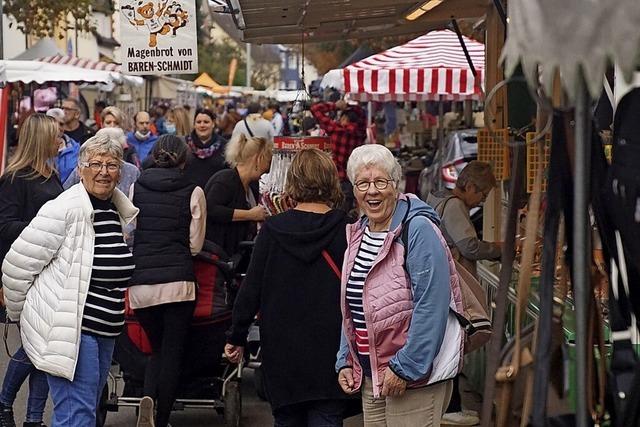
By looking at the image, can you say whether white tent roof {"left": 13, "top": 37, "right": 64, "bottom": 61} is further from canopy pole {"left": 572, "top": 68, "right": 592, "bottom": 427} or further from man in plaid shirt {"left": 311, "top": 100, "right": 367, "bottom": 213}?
canopy pole {"left": 572, "top": 68, "right": 592, "bottom": 427}

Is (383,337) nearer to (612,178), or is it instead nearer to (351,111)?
(612,178)

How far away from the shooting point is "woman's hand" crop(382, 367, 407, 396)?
5.10 metres

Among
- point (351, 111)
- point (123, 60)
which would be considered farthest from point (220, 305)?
point (351, 111)

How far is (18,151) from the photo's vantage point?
7992 mm

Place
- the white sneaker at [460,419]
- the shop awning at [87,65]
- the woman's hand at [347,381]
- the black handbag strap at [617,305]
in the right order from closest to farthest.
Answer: the black handbag strap at [617,305]
the woman's hand at [347,381]
the white sneaker at [460,419]
the shop awning at [87,65]

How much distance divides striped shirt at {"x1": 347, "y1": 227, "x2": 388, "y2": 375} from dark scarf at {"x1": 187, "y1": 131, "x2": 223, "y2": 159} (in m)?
5.95

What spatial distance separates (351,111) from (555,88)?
11.7 m

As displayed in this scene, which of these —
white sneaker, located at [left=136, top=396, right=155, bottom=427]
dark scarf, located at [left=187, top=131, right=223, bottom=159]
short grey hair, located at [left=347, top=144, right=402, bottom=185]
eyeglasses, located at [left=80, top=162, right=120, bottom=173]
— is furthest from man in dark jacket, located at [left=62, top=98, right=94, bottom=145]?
short grey hair, located at [left=347, top=144, right=402, bottom=185]

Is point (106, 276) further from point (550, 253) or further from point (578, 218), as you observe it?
point (578, 218)

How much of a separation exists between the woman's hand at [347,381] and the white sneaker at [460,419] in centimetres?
236

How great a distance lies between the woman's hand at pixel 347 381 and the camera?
539 cm

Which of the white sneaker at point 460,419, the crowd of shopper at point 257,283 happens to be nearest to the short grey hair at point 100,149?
the crowd of shopper at point 257,283

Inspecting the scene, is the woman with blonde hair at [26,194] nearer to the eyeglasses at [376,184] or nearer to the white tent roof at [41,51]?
the eyeglasses at [376,184]

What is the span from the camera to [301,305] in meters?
5.80
